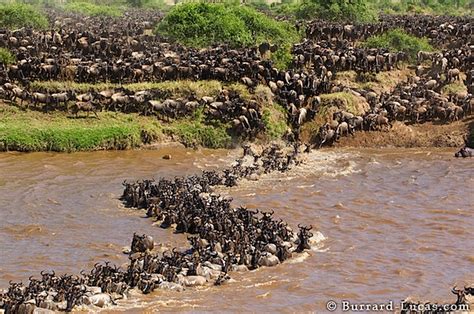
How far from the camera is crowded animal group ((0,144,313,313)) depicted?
1268 cm

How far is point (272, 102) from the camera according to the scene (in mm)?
27438

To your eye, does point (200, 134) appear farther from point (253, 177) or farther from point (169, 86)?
point (253, 177)

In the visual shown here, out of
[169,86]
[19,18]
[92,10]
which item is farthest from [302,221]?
[92,10]

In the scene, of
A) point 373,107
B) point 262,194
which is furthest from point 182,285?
point 373,107

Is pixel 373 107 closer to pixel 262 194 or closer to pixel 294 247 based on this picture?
pixel 262 194

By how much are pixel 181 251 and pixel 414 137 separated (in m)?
13.8

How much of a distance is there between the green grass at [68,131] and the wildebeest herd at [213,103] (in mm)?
581

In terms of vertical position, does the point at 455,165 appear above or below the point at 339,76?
below

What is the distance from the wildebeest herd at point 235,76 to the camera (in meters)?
26.3

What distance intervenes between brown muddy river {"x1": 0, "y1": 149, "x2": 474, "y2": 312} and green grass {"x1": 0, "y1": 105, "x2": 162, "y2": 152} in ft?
1.70

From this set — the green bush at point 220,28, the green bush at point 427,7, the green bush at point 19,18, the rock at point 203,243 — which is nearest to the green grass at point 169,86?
the green bush at point 220,28

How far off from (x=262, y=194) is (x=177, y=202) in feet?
9.81

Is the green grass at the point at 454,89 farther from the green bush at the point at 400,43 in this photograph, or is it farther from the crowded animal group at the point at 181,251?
the crowded animal group at the point at 181,251

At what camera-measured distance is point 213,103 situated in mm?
26547
